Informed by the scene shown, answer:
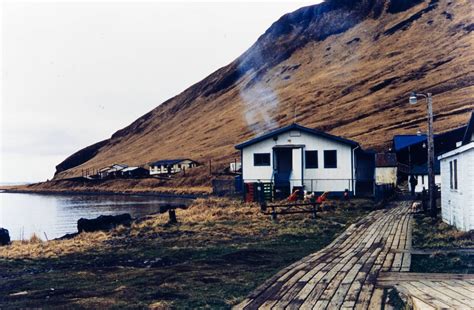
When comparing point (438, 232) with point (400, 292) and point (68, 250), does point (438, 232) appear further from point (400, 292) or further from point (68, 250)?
point (68, 250)

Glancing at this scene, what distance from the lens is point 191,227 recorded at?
23.6m

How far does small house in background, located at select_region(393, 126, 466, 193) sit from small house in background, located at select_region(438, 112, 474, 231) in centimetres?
2694

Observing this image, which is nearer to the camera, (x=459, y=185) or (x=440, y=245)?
(x=440, y=245)

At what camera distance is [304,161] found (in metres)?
41.2

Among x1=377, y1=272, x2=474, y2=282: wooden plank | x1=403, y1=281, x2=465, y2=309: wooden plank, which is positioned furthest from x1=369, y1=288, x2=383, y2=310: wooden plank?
x1=377, y1=272, x2=474, y2=282: wooden plank

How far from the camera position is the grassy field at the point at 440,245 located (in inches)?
494

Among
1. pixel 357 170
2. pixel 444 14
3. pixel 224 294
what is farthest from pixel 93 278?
pixel 444 14

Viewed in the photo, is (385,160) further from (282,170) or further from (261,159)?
(261,159)

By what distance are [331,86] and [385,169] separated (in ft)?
299

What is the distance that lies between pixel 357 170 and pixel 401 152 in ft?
52.7

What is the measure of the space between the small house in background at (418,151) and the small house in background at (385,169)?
1574 millimetres

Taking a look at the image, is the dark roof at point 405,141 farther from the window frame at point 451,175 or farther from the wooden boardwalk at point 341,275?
the wooden boardwalk at point 341,275

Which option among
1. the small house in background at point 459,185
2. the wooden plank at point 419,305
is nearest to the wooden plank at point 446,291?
the wooden plank at point 419,305

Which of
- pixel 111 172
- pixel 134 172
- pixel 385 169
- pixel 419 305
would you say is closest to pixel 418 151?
pixel 385 169
